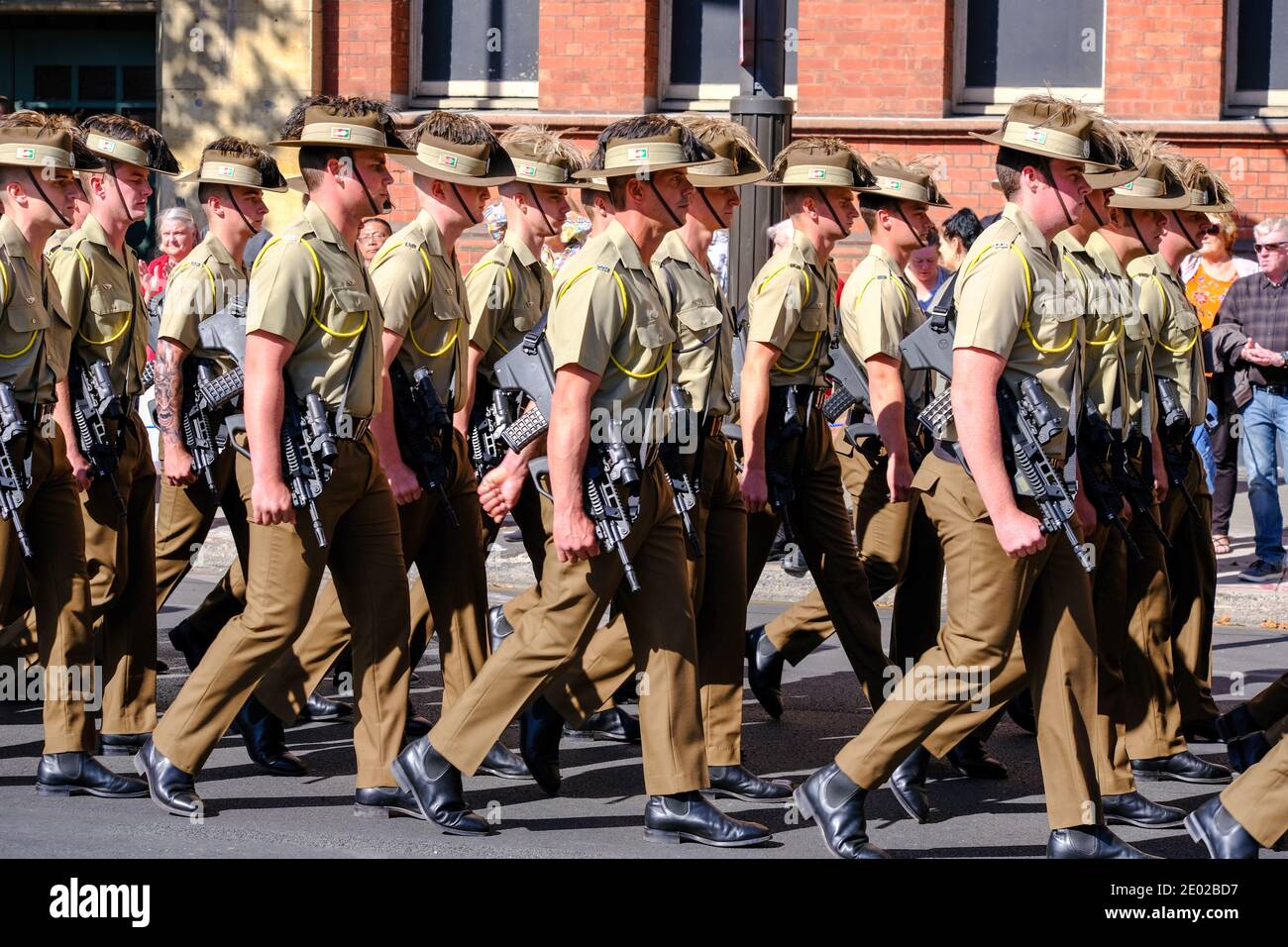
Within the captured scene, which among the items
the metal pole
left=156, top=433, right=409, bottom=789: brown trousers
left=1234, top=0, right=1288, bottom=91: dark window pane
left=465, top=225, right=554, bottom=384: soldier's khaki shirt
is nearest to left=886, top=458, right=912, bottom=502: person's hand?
left=465, top=225, right=554, bottom=384: soldier's khaki shirt

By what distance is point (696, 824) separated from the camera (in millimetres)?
6109

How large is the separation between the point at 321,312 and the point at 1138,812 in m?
3.01

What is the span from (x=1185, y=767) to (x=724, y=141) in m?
2.72

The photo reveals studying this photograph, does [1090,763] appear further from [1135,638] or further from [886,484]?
[886,484]

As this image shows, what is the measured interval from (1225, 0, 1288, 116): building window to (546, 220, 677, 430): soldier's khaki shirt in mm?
10778

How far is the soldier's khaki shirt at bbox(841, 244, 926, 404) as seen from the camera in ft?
24.9

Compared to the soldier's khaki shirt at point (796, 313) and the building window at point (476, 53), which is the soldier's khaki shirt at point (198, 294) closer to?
the soldier's khaki shirt at point (796, 313)

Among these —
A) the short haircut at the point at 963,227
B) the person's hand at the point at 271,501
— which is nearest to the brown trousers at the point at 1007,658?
the person's hand at the point at 271,501

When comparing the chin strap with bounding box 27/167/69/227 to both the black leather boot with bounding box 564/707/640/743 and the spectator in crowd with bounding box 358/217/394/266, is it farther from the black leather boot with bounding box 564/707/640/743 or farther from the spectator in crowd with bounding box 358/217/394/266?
the spectator in crowd with bounding box 358/217/394/266

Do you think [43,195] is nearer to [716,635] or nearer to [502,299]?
[502,299]

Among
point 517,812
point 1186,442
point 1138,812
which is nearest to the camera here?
point 1138,812

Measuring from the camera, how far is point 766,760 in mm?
7406

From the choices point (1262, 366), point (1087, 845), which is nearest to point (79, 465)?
point (1087, 845)
